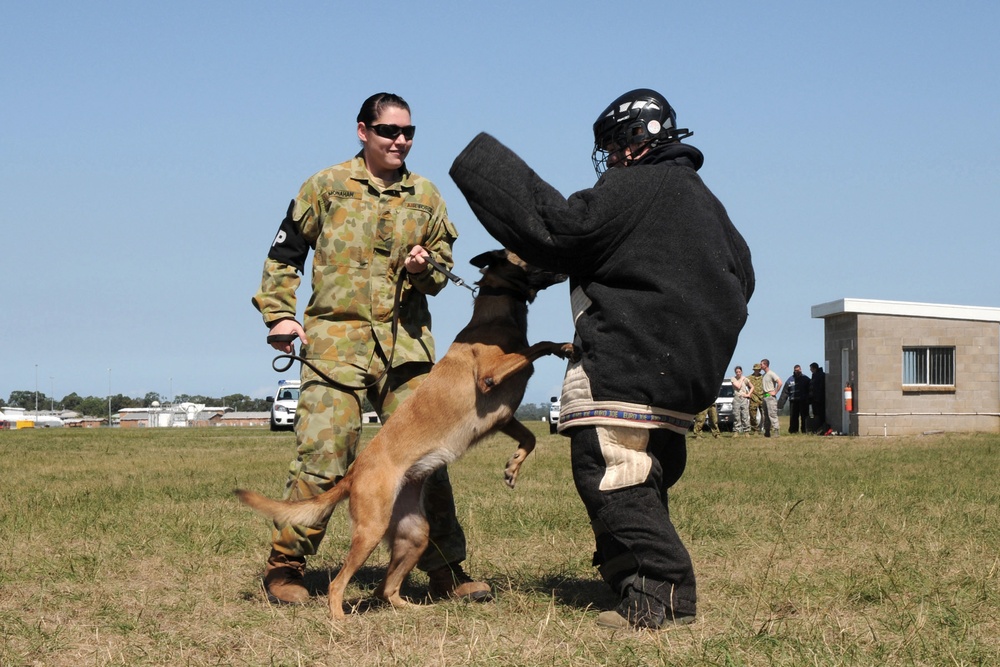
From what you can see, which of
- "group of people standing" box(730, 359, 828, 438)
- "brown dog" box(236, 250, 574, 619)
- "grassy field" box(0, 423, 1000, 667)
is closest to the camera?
"grassy field" box(0, 423, 1000, 667)

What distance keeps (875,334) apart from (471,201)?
2273cm

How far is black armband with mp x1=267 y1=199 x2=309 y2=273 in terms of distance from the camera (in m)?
5.27

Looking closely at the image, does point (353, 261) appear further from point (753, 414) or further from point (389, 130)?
point (753, 414)

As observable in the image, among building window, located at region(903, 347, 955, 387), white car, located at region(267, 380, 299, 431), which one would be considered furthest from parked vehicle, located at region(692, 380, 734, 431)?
white car, located at region(267, 380, 299, 431)

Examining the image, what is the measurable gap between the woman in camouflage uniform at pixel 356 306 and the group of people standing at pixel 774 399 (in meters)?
19.8

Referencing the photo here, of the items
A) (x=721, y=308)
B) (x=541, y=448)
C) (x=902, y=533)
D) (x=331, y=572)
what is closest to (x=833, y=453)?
(x=541, y=448)

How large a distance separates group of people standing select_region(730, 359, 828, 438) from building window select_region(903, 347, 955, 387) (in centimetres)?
215

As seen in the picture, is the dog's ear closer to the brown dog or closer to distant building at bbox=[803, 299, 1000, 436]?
the brown dog

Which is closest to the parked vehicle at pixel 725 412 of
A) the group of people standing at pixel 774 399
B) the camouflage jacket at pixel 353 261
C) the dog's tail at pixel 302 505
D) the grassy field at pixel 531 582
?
the group of people standing at pixel 774 399

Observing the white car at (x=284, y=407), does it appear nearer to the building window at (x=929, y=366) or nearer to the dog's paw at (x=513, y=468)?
the building window at (x=929, y=366)

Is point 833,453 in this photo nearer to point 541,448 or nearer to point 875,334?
point 541,448

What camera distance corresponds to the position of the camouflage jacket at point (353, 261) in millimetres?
5129

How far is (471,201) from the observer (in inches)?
169

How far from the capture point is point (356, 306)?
5.12 metres
